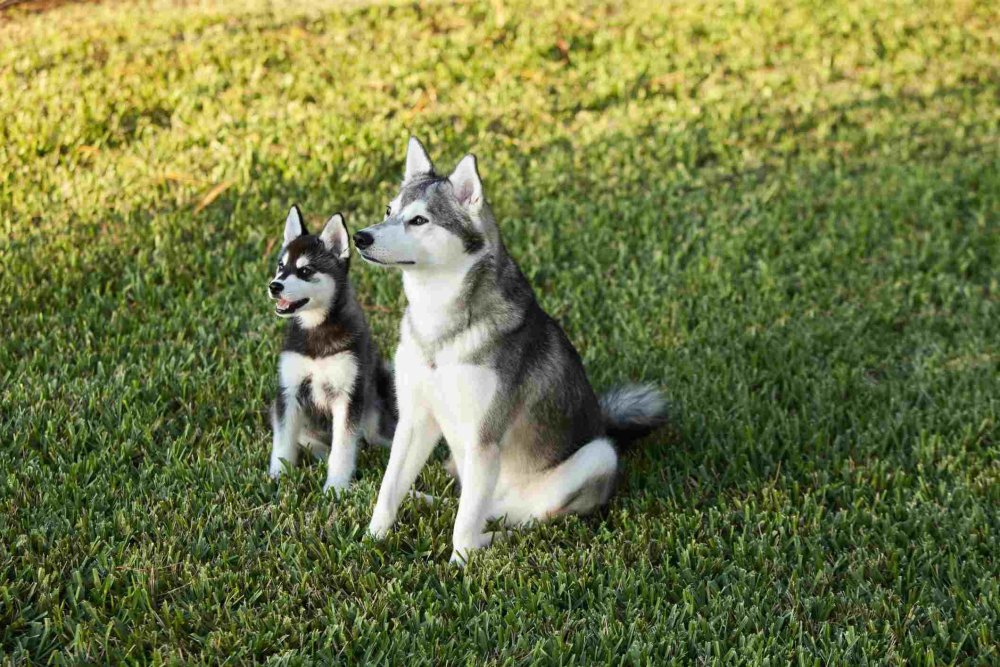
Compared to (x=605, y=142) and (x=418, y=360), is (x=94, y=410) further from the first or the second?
(x=605, y=142)

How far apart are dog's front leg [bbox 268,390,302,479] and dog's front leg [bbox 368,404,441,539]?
729mm

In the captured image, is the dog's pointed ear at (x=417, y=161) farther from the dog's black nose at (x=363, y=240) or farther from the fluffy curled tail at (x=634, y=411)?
the fluffy curled tail at (x=634, y=411)

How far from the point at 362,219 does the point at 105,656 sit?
15.1 feet

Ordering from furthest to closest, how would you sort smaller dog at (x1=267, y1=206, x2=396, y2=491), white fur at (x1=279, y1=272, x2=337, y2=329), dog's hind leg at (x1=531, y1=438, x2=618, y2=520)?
smaller dog at (x1=267, y1=206, x2=396, y2=491)
white fur at (x1=279, y1=272, x2=337, y2=329)
dog's hind leg at (x1=531, y1=438, x2=618, y2=520)

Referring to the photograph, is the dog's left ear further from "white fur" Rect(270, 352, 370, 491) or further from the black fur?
"white fur" Rect(270, 352, 370, 491)

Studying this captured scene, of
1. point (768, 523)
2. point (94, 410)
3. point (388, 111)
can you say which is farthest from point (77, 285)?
point (768, 523)

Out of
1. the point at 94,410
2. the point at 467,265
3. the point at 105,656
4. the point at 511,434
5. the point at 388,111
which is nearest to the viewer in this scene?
the point at 105,656

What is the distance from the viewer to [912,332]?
761cm

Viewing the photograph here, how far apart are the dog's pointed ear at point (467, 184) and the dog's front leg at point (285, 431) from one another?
1485mm

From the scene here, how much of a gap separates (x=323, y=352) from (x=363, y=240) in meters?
1.16

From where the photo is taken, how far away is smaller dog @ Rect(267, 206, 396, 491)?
17.7ft

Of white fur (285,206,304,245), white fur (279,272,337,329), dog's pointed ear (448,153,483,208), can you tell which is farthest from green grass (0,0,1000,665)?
dog's pointed ear (448,153,483,208)

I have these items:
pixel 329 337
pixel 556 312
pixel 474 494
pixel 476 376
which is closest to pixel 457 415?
pixel 476 376

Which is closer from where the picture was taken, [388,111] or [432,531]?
[432,531]
